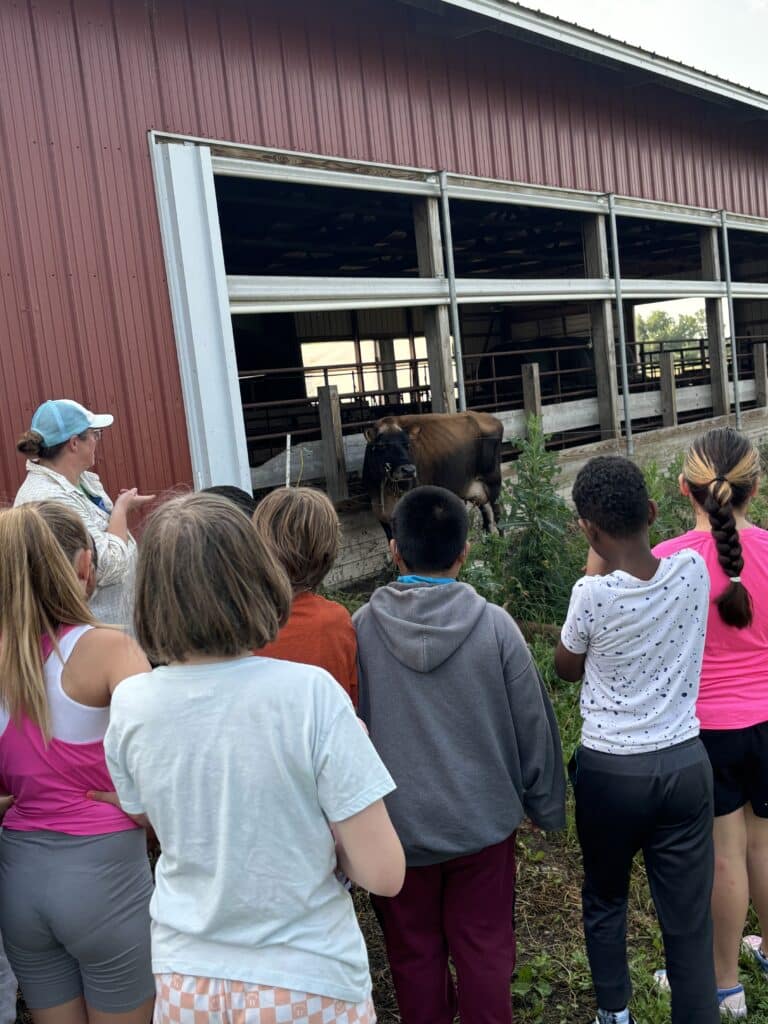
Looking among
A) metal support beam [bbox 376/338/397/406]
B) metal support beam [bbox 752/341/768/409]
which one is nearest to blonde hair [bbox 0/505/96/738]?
metal support beam [bbox 752/341/768/409]

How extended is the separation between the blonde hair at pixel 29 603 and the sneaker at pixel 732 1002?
7.32 feet

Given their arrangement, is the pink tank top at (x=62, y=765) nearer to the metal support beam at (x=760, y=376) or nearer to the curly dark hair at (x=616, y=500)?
the curly dark hair at (x=616, y=500)

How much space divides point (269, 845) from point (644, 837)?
4.21 feet

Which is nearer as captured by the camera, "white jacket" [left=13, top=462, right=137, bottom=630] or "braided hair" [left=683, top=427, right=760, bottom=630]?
"braided hair" [left=683, top=427, right=760, bottom=630]

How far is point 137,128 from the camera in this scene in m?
5.31

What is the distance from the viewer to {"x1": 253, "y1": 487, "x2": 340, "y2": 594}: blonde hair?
7.73 ft

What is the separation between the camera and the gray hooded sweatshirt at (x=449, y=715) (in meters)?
2.24

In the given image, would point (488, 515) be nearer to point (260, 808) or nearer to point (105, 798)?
point (105, 798)

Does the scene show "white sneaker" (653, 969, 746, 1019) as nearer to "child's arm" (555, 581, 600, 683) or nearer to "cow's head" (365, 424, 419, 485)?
"child's arm" (555, 581, 600, 683)

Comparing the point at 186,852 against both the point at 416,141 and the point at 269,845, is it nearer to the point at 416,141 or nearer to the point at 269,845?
the point at 269,845

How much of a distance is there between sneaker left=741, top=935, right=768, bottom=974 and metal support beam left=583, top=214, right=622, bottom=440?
7.21m

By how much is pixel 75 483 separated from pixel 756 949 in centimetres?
303

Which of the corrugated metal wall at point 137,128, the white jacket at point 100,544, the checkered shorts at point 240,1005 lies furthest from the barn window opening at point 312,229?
the checkered shorts at point 240,1005

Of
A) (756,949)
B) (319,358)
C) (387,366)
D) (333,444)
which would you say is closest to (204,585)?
(756,949)
